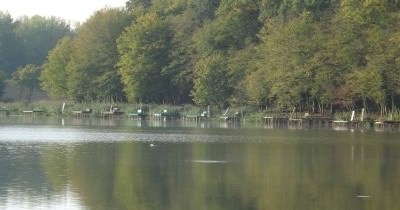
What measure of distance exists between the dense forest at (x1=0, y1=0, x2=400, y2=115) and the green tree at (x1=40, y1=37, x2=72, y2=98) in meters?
0.14

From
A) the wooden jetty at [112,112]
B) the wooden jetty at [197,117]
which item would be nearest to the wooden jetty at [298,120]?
the wooden jetty at [197,117]

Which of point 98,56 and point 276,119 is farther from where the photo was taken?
point 98,56

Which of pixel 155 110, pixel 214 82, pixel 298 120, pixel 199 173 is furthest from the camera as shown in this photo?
pixel 155 110

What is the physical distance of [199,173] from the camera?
26141 mm

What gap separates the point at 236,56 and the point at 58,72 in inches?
1196

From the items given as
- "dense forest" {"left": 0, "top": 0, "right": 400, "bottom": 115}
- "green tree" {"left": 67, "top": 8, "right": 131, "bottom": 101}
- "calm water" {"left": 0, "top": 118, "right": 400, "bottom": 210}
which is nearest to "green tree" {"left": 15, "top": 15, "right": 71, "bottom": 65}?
"dense forest" {"left": 0, "top": 0, "right": 400, "bottom": 115}

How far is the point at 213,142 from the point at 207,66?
36872 mm

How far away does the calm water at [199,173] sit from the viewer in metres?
20.0

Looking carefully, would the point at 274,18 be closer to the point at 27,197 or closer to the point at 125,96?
the point at 125,96

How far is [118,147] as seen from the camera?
37.5 m

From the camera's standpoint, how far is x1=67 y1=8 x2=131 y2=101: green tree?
9469cm

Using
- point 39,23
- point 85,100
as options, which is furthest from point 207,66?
point 39,23

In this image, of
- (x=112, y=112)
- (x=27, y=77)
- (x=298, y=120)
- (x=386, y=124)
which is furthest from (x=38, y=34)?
(x=386, y=124)

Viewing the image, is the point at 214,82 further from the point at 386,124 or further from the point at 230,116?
the point at 386,124
